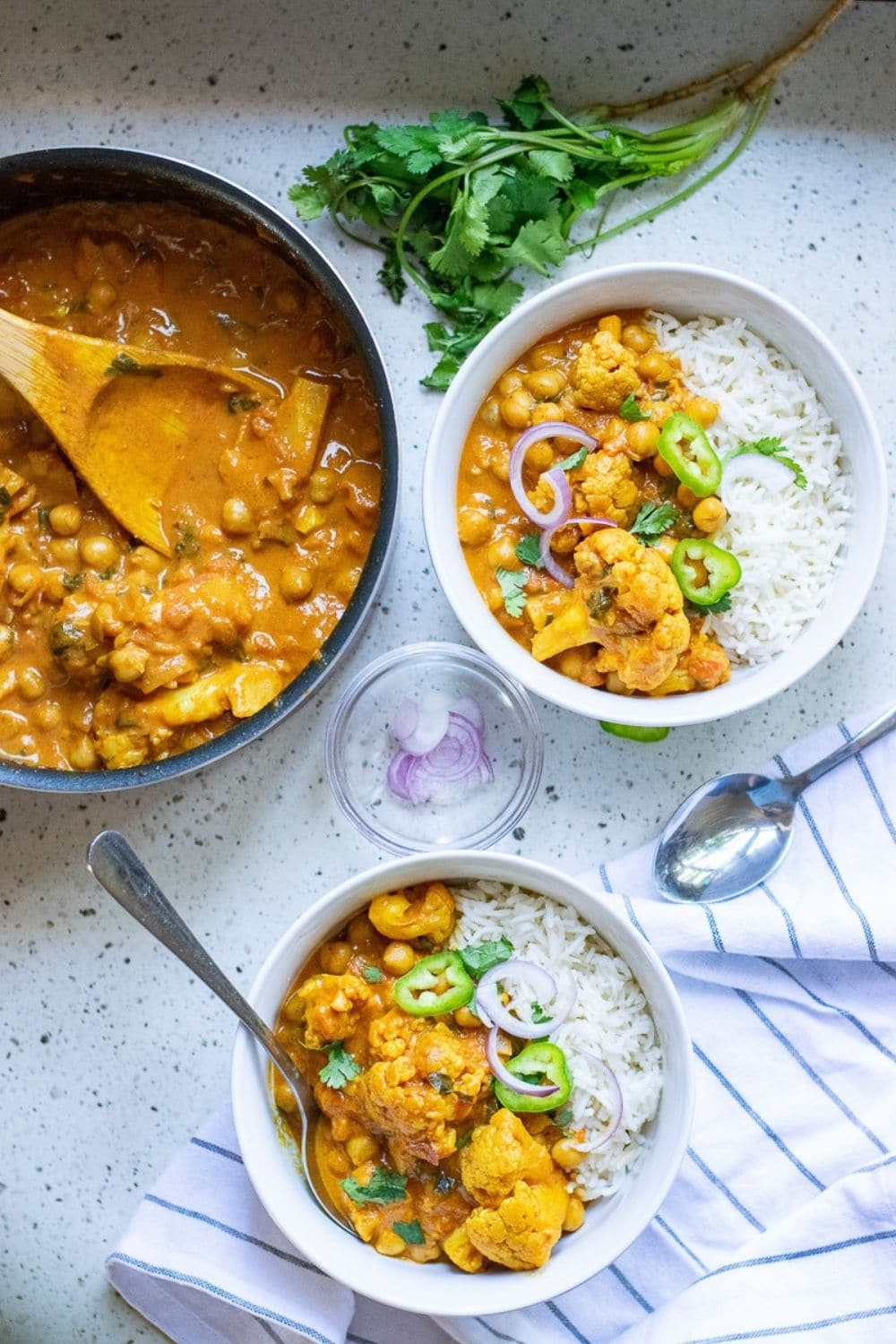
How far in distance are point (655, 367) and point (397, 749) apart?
3.45 feet

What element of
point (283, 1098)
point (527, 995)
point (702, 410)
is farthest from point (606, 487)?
point (283, 1098)

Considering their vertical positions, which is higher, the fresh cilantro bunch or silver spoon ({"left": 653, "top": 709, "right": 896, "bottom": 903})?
the fresh cilantro bunch

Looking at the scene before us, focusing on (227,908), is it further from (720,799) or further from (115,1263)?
(720,799)

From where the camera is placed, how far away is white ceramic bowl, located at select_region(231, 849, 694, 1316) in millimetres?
2611

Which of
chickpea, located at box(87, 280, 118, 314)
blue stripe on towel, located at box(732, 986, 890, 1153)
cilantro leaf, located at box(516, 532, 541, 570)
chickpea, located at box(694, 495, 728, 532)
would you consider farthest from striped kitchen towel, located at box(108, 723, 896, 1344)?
chickpea, located at box(87, 280, 118, 314)

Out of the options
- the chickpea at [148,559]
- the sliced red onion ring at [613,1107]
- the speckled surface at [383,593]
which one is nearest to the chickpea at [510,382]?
the speckled surface at [383,593]

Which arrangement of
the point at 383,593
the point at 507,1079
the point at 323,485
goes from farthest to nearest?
the point at 383,593 < the point at 323,485 < the point at 507,1079

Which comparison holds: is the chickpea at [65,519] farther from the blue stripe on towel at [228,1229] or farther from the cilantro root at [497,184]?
the blue stripe on towel at [228,1229]

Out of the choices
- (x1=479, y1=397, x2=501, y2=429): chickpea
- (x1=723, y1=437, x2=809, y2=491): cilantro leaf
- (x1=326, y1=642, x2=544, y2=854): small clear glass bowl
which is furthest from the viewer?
(x1=326, y1=642, x2=544, y2=854): small clear glass bowl

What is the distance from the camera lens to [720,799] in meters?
2.99

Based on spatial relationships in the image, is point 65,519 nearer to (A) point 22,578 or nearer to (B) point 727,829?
(A) point 22,578

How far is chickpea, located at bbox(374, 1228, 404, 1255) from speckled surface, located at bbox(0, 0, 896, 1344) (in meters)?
0.57

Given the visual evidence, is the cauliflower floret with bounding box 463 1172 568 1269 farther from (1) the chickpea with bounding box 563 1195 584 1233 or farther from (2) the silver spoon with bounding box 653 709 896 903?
(2) the silver spoon with bounding box 653 709 896 903

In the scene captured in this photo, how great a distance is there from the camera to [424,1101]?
8.39ft
